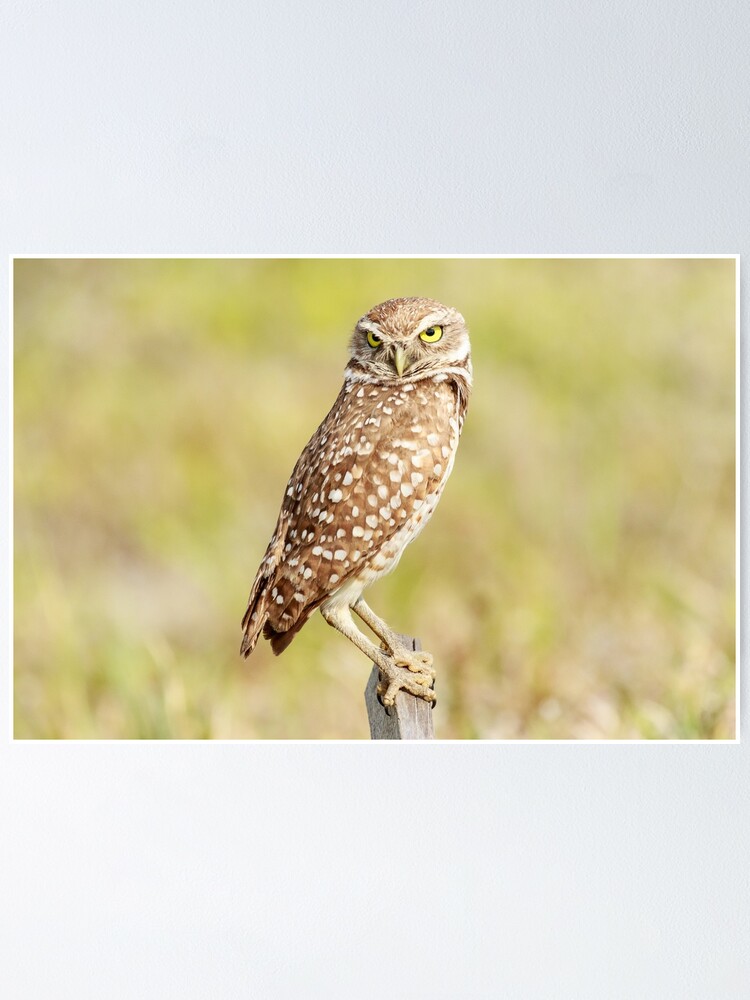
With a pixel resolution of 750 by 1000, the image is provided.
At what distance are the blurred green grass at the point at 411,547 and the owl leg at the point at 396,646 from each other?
7cm

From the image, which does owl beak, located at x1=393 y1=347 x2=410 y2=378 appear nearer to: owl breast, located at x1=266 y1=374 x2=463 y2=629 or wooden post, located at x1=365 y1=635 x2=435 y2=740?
owl breast, located at x1=266 y1=374 x2=463 y2=629

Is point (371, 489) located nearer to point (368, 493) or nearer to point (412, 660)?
point (368, 493)

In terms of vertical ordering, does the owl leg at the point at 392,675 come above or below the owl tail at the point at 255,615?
below

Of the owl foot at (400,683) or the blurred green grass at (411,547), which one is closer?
the owl foot at (400,683)

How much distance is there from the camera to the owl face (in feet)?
6.91

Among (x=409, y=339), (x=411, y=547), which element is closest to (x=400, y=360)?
(x=409, y=339)

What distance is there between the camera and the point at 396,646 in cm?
212

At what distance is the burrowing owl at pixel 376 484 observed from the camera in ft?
6.89

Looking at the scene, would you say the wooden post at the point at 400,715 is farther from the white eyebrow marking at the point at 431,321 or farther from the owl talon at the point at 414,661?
the white eyebrow marking at the point at 431,321

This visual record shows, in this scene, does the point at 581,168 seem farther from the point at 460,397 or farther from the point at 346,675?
the point at 346,675

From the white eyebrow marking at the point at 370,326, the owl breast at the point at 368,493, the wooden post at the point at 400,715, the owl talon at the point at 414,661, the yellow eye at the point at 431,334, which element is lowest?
the wooden post at the point at 400,715

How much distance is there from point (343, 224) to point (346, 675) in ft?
2.82

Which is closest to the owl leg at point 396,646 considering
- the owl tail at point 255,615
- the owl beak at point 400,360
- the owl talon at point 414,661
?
the owl talon at point 414,661

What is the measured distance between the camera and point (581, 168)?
7.39 feet
